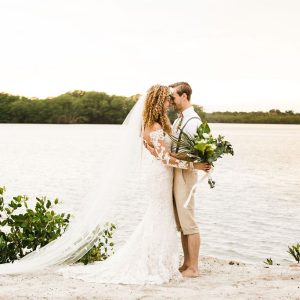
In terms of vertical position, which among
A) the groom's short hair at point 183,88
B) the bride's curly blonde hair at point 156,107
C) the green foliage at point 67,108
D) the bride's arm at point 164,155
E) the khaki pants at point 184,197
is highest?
the green foliage at point 67,108

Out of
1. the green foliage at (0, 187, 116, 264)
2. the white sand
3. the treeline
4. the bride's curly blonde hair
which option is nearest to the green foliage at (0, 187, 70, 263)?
the green foliage at (0, 187, 116, 264)

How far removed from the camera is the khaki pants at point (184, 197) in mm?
6547

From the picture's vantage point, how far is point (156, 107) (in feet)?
21.0

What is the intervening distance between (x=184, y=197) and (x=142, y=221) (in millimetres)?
623

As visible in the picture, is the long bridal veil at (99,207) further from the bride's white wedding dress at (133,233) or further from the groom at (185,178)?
the groom at (185,178)

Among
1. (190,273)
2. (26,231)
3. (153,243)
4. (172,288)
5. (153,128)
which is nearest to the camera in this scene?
(172,288)

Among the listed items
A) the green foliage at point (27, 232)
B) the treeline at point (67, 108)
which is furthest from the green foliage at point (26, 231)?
the treeline at point (67, 108)

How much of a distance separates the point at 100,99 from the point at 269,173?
73.1 m

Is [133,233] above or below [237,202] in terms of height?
above

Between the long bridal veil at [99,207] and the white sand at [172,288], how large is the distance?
0.33 m

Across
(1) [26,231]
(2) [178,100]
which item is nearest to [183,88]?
(2) [178,100]

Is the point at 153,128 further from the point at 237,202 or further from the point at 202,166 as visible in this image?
the point at 237,202

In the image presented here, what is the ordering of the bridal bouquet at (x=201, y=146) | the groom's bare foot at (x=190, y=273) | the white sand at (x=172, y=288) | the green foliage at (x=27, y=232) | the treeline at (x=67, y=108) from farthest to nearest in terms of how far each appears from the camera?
the treeline at (x=67, y=108) < the green foliage at (x=27, y=232) < the groom's bare foot at (x=190, y=273) < the bridal bouquet at (x=201, y=146) < the white sand at (x=172, y=288)

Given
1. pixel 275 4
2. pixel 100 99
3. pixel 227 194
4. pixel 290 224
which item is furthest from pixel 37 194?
pixel 100 99
